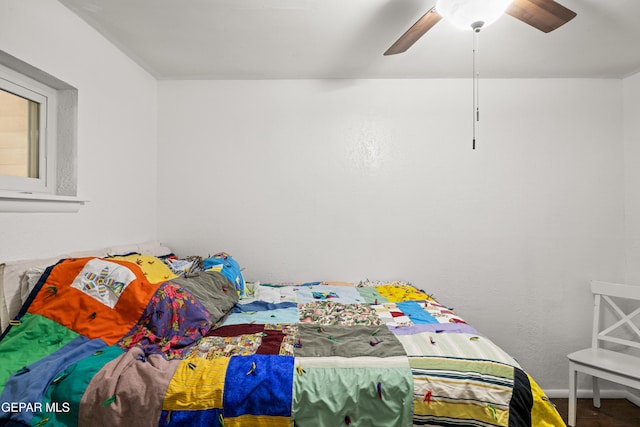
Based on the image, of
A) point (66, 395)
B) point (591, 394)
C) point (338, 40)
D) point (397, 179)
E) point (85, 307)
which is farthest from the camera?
point (397, 179)

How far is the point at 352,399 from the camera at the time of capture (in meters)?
1.21

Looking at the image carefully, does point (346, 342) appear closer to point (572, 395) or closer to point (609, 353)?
point (572, 395)

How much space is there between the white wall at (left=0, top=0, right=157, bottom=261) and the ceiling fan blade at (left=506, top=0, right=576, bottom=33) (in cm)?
227

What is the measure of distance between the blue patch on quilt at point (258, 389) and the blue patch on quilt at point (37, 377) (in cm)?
60

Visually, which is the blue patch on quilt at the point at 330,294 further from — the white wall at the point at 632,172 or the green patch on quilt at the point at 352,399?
the white wall at the point at 632,172

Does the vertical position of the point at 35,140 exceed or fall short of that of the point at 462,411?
it exceeds it

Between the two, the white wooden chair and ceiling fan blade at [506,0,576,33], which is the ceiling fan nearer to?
ceiling fan blade at [506,0,576,33]

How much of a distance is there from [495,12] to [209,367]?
1.95 meters

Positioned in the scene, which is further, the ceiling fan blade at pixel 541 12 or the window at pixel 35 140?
the window at pixel 35 140

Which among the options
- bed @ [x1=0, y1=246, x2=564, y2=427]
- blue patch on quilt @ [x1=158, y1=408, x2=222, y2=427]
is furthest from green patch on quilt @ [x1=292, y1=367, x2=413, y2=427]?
blue patch on quilt @ [x1=158, y1=408, x2=222, y2=427]

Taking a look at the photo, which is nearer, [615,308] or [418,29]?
[418,29]

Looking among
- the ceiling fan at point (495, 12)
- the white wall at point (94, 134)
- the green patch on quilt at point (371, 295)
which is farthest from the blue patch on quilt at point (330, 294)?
the ceiling fan at point (495, 12)

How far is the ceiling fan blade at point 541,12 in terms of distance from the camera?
56.9 inches

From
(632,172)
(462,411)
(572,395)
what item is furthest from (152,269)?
(632,172)
